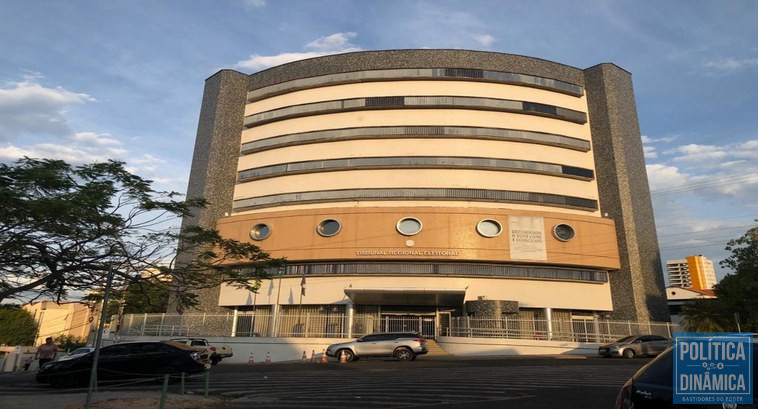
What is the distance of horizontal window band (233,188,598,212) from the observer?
36344 mm

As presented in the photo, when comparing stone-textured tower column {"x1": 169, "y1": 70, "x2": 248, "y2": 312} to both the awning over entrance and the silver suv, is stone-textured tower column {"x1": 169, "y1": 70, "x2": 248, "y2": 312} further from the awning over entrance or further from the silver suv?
the silver suv

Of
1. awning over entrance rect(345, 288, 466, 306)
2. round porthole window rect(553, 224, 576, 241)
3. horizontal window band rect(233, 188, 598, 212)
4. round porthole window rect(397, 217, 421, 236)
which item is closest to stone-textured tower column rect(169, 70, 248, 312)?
horizontal window band rect(233, 188, 598, 212)

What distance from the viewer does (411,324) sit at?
3306 cm

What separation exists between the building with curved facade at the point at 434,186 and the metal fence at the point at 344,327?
161 cm

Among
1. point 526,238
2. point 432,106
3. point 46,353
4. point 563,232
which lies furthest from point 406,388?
point 432,106

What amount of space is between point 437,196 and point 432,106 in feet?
27.5

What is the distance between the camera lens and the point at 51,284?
12.9 m

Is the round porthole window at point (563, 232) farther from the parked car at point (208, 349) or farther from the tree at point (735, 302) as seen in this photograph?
the parked car at point (208, 349)

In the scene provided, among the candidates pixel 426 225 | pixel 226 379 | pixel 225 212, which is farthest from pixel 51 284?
pixel 225 212

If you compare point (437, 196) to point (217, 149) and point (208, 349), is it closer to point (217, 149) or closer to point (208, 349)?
point (208, 349)

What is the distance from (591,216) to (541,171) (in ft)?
17.6

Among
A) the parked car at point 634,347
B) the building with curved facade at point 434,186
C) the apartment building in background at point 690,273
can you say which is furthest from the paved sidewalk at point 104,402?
the apartment building in background at point 690,273

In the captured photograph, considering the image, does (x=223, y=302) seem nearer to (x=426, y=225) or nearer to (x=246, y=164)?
(x=246, y=164)

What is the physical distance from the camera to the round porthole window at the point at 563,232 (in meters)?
34.9
